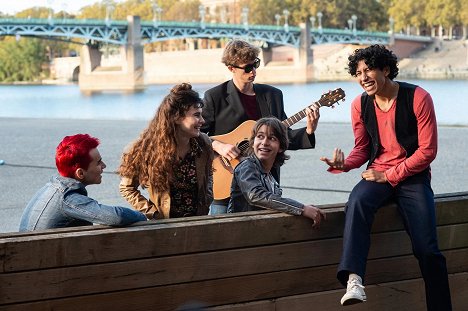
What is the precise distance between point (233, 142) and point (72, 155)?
129cm

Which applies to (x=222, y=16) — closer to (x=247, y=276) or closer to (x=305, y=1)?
(x=305, y=1)

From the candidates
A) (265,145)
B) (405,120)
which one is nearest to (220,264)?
(265,145)

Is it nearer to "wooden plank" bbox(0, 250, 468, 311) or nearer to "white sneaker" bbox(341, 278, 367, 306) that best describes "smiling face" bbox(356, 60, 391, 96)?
"wooden plank" bbox(0, 250, 468, 311)

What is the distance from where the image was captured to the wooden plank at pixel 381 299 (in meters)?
3.04

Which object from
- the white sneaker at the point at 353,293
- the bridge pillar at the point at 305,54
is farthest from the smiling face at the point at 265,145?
the bridge pillar at the point at 305,54

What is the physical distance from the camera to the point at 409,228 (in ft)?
10.3

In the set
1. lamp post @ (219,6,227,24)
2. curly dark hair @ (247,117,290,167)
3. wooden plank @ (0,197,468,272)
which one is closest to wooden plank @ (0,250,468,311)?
wooden plank @ (0,197,468,272)

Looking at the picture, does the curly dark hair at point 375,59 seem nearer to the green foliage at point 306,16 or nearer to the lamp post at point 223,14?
the green foliage at point 306,16

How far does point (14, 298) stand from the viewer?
2.56 m

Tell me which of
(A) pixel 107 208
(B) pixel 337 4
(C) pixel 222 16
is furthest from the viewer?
(C) pixel 222 16

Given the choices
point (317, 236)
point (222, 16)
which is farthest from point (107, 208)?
point (222, 16)

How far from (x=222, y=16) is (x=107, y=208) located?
91.6 meters

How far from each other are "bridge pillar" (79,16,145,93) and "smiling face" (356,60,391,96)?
58.8m

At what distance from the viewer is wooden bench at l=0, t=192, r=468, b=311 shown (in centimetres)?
261
